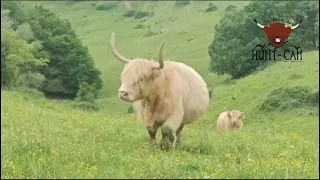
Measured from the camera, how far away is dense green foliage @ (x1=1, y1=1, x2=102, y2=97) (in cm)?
6775

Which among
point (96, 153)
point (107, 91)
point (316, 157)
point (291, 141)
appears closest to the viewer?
point (96, 153)

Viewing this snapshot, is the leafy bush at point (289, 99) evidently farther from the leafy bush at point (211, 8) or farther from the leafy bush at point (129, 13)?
the leafy bush at point (129, 13)

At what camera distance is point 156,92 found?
439 inches

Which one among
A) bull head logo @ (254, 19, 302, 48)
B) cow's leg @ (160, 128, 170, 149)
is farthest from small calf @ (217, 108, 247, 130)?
cow's leg @ (160, 128, 170, 149)

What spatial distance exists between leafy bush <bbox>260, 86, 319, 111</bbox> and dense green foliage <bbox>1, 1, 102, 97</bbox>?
37247 mm

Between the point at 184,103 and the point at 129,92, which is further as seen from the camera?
the point at 184,103

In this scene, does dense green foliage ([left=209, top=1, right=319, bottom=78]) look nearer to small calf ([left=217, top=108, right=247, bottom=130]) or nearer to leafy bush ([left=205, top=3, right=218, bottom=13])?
small calf ([left=217, top=108, right=247, bottom=130])

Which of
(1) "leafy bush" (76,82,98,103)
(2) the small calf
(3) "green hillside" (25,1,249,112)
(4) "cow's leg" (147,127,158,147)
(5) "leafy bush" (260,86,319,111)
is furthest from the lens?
(3) "green hillside" (25,1,249,112)

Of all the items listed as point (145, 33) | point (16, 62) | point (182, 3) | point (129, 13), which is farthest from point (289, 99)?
point (129, 13)

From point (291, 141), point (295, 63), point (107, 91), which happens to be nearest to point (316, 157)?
point (291, 141)

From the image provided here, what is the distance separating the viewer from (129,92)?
1048cm

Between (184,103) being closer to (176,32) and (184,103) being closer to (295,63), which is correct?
(295,63)

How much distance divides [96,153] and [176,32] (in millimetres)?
86612

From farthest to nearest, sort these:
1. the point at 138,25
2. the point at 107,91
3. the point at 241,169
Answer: the point at 138,25 < the point at 107,91 < the point at 241,169
